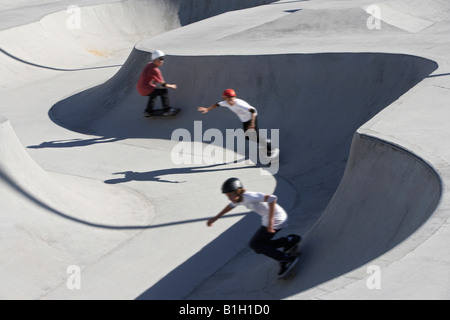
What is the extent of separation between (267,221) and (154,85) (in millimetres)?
6908

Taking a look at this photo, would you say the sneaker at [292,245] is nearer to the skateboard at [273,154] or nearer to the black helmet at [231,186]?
the black helmet at [231,186]

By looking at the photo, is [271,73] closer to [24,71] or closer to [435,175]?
[435,175]

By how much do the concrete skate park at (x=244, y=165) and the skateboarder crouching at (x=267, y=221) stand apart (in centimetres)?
28

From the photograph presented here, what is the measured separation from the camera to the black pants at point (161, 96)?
13625mm

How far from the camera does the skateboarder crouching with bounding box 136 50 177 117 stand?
43.4 ft

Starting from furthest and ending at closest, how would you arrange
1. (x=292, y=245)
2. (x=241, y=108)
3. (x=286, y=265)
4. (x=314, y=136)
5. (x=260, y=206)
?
(x=314, y=136) < (x=241, y=108) < (x=292, y=245) < (x=286, y=265) < (x=260, y=206)

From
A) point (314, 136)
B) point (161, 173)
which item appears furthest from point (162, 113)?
point (314, 136)

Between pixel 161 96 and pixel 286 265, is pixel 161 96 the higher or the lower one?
the higher one

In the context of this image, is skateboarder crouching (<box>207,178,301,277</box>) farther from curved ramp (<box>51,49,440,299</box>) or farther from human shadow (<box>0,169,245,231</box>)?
human shadow (<box>0,169,245,231</box>)

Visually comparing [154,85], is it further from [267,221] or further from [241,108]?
[267,221]

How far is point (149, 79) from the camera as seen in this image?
13.5 meters

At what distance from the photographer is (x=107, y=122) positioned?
14703 mm

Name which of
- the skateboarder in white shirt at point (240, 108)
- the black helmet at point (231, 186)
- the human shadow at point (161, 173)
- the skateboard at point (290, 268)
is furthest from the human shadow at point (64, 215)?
the black helmet at point (231, 186)
